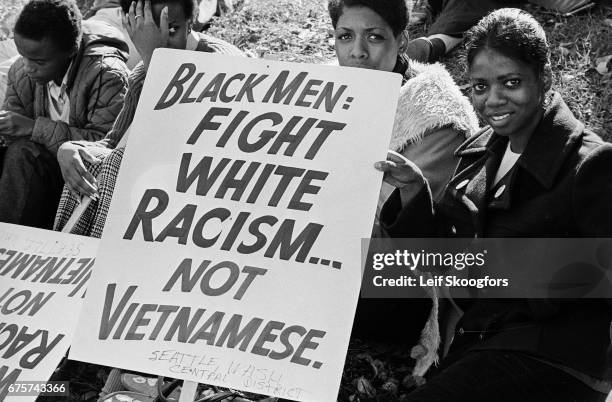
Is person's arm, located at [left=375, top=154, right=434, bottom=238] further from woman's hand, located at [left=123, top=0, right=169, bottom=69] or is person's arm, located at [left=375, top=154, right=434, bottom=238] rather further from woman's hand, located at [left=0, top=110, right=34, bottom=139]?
woman's hand, located at [left=0, top=110, right=34, bottom=139]

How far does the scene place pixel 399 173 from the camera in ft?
10.9

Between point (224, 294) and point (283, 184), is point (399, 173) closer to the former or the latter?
point (283, 184)

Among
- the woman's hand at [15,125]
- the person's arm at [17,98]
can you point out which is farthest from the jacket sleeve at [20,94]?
the woman's hand at [15,125]

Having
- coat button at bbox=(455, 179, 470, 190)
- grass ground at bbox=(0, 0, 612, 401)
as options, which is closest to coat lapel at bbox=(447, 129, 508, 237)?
coat button at bbox=(455, 179, 470, 190)

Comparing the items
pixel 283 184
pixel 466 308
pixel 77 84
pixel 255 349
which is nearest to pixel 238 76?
pixel 283 184

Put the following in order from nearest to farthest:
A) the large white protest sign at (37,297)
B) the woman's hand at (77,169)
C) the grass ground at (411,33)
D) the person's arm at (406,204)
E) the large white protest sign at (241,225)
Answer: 1. the large white protest sign at (241,225)
2. the person's arm at (406,204)
3. the large white protest sign at (37,297)
4. the grass ground at (411,33)
5. the woman's hand at (77,169)

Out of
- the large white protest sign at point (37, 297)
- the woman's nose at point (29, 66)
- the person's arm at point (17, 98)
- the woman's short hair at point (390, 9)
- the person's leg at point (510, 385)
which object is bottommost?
the large white protest sign at point (37, 297)

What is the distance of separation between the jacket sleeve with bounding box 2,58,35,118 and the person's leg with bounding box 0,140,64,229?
488mm

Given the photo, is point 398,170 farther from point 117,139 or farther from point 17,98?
point 17,98

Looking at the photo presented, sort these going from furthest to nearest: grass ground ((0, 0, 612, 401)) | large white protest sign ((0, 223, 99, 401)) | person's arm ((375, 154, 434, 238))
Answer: grass ground ((0, 0, 612, 401)) → large white protest sign ((0, 223, 99, 401)) → person's arm ((375, 154, 434, 238))

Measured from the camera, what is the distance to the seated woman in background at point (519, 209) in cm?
329

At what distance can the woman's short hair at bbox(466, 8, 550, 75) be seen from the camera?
3461 millimetres

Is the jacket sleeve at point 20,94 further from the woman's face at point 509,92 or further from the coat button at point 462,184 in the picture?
the woman's face at point 509,92

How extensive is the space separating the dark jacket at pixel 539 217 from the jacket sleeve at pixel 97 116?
1.75 metres
